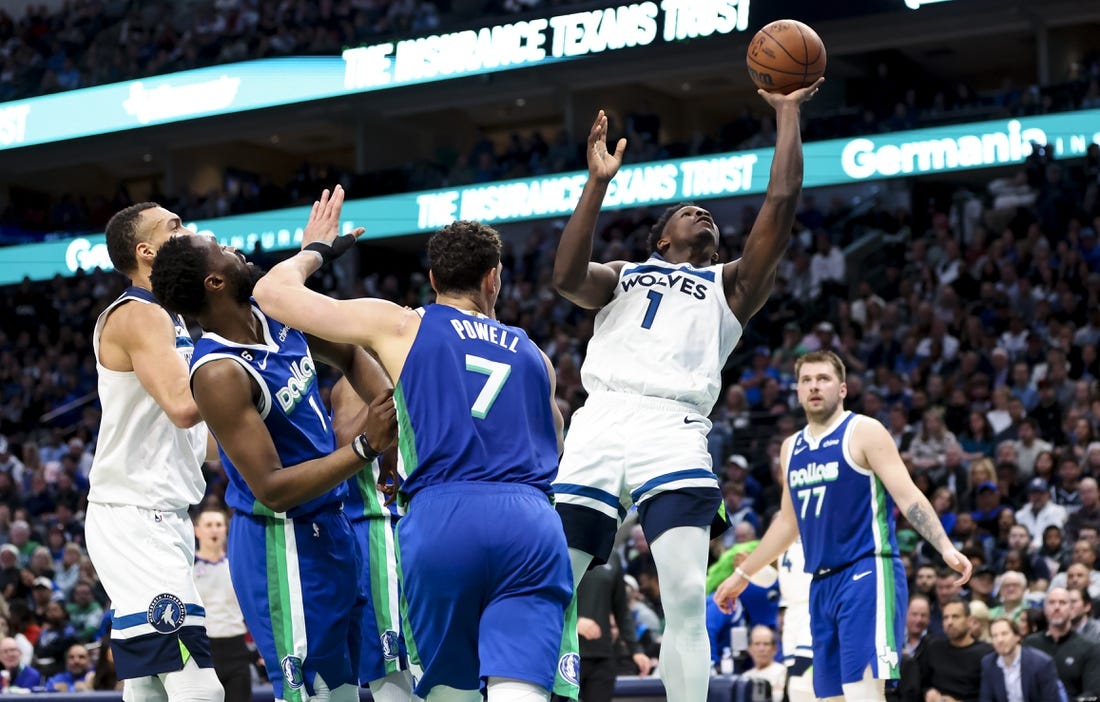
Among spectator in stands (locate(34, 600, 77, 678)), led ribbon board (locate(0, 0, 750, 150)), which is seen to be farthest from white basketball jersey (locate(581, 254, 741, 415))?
led ribbon board (locate(0, 0, 750, 150))

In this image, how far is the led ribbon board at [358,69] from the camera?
20281mm

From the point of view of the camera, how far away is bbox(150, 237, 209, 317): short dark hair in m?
4.52

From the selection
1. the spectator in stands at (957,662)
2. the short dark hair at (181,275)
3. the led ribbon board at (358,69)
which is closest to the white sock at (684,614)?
the short dark hair at (181,275)

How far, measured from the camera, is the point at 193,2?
29859mm

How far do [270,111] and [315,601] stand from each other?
21.1m

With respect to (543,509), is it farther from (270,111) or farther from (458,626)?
(270,111)

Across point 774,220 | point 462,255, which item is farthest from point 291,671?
point 774,220

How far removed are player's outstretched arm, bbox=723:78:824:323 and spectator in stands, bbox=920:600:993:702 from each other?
5248 millimetres

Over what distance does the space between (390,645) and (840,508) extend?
2706 millimetres

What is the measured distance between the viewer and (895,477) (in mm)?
6922

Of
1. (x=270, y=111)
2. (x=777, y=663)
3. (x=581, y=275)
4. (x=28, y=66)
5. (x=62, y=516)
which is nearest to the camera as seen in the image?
(x=581, y=275)

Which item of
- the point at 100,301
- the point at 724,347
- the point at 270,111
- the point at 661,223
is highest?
the point at 270,111

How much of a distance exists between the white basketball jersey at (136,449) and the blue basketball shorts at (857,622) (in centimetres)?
325

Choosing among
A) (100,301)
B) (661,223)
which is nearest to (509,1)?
(100,301)
